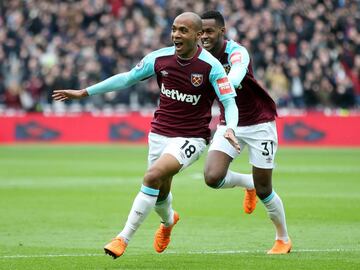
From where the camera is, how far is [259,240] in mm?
12211

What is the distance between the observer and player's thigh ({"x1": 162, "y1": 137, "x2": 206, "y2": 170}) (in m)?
10.1

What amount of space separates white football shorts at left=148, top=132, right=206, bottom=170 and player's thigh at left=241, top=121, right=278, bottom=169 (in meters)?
1.05

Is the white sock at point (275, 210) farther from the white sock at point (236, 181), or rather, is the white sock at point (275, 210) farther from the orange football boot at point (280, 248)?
A: the white sock at point (236, 181)

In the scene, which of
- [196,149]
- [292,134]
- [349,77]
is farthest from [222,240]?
[349,77]

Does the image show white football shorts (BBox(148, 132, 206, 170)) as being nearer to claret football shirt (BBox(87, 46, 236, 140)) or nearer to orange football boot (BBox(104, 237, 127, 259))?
claret football shirt (BBox(87, 46, 236, 140))

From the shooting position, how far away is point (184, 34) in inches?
400

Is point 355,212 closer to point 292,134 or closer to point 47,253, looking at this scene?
point 47,253

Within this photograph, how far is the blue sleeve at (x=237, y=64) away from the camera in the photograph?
35.2 feet

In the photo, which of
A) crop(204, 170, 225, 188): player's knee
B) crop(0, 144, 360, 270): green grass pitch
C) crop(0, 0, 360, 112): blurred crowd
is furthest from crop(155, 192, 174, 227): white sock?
crop(0, 0, 360, 112): blurred crowd

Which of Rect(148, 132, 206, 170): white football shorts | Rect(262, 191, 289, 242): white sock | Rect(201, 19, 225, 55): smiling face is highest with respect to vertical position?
Rect(201, 19, 225, 55): smiling face

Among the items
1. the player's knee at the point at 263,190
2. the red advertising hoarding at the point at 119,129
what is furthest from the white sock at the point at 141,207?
the red advertising hoarding at the point at 119,129

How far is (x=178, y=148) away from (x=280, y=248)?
178 centimetres

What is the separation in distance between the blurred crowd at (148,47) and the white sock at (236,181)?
2057 cm

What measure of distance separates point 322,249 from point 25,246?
11.1 ft
